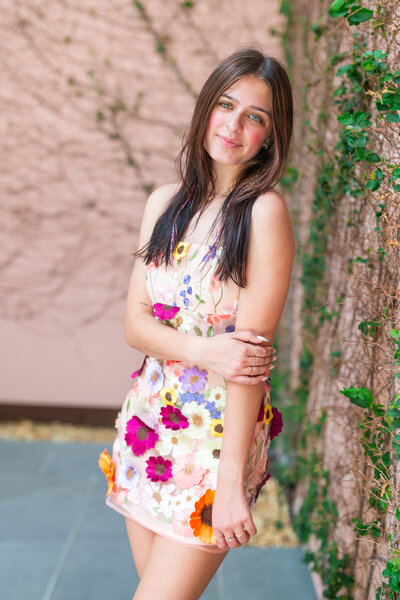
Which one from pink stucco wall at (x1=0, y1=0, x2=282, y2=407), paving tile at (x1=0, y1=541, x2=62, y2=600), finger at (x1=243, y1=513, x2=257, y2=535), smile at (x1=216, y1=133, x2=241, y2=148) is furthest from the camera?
pink stucco wall at (x1=0, y1=0, x2=282, y2=407)

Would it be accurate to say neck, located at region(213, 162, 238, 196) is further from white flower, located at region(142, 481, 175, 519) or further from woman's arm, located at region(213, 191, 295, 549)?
white flower, located at region(142, 481, 175, 519)

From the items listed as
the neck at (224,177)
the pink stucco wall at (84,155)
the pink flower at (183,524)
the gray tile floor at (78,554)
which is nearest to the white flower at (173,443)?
the pink flower at (183,524)

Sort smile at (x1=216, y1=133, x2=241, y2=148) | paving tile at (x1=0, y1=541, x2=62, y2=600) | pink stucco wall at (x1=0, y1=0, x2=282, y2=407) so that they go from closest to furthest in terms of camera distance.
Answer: smile at (x1=216, y1=133, x2=241, y2=148) → paving tile at (x1=0, y1=541, x2=62, y2=600) → pink stucco wall at (x1=0, y1=0, x2=282, y2=407)

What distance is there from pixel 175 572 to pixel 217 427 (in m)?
0.30

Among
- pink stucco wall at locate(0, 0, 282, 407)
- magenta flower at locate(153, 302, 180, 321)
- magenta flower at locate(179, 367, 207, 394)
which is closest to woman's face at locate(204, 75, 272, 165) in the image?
magenta flower at locate(153, 302, 180, 321)

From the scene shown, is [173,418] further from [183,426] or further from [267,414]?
[267,414]

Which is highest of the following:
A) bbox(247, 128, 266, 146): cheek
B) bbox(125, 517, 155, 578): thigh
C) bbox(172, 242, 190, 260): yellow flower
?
bbox(247, 128, 266, 146): cheek

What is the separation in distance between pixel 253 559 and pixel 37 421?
1743 mm

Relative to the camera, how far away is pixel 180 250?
4.15ft

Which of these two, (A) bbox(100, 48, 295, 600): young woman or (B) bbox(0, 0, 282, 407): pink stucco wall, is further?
(B) bbox(0, 0, 282, 407): pink stucco wall

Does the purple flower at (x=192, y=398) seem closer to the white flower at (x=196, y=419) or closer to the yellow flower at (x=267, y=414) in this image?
the white flower at (x=196, y=419)

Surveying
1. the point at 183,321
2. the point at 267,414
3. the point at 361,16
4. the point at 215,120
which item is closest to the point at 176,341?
the point at 183,321

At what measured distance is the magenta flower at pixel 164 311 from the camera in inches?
50.3

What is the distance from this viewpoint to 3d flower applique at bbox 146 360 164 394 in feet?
4.20
